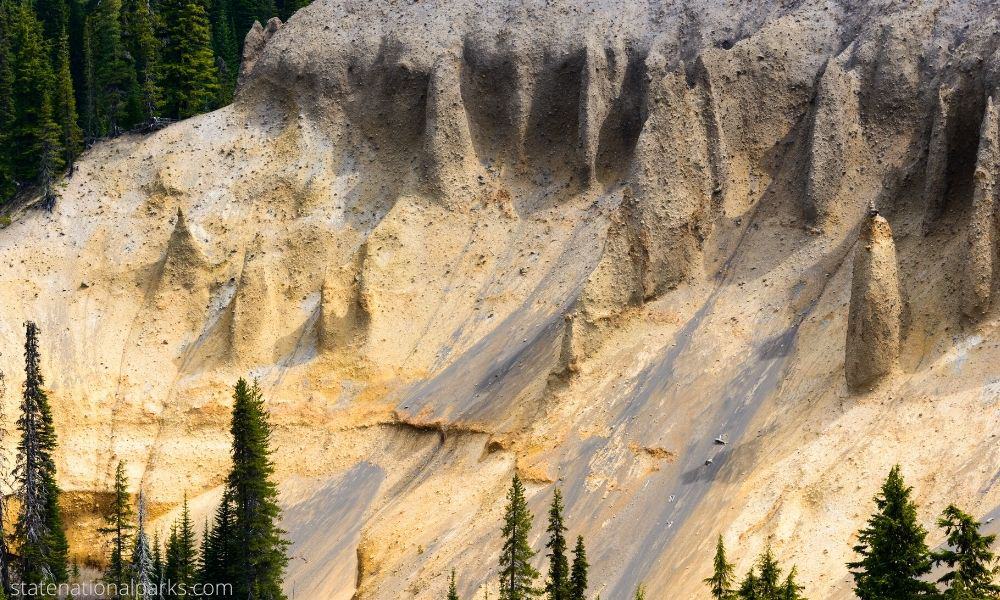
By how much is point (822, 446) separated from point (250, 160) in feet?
103

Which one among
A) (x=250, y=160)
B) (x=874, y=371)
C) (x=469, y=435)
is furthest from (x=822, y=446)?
(x=250, y=160)

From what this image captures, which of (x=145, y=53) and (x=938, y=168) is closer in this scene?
(x=938, y=168)

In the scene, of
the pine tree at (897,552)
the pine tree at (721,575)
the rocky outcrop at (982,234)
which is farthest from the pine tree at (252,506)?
the rocky outcrop at (982,234)

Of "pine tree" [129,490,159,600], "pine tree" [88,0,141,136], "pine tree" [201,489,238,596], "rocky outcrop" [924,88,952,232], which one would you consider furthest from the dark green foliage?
"pine tree" [88,0,141,136]

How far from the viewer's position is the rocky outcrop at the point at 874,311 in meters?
47.4

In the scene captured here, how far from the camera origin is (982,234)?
156 ft

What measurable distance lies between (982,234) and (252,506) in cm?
2457

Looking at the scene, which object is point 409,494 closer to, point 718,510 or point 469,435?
point 469,435

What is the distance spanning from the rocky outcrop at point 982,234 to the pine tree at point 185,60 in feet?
130

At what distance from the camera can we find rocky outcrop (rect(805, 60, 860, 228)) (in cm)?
5500

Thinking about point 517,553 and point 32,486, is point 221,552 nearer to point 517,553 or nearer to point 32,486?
point 32,486

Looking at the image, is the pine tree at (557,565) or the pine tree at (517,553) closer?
the pine tree at (557,565)

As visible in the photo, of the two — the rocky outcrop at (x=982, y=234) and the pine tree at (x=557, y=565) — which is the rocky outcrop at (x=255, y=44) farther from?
the rocky outcrop at (x=982, y=234)

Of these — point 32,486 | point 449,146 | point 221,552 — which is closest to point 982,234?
point 449,146
